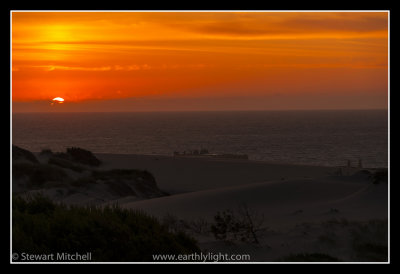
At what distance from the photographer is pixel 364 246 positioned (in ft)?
37.6

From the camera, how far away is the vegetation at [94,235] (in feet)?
30.3

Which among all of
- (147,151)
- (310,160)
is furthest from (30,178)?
(147,151)

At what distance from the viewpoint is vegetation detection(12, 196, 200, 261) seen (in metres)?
9.24

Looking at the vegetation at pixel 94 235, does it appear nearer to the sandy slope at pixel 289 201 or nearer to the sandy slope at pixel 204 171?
the sandy slope at pixel 289 201

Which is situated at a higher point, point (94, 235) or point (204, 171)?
point (204, 171)

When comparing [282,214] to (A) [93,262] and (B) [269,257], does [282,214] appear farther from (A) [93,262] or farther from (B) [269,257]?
(A) [93,262]

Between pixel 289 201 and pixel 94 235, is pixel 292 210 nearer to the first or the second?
pixel 289 201

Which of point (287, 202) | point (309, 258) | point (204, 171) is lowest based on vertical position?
point (309, 258)

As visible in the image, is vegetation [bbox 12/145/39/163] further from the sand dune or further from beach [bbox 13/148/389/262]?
the sand dune

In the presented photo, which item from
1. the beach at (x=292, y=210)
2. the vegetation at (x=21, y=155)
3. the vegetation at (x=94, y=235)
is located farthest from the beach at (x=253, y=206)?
the vegetation at (x=94, y=235)

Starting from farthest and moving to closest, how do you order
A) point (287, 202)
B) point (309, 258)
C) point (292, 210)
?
point (287, 202) < point (292, 210) < point (309, 258)

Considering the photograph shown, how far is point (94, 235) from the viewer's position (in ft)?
31.2

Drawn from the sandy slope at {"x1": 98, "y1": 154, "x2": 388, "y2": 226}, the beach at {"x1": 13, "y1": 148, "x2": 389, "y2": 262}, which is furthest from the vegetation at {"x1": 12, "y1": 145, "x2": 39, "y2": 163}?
the sandy slope at {"x1": 98, "y1": 154, "x2": 388, "y2": 226}

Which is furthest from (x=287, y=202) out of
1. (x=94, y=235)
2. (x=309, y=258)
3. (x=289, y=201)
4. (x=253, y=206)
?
(x=94, y=235)
